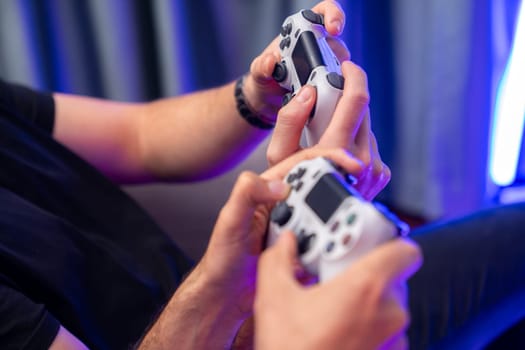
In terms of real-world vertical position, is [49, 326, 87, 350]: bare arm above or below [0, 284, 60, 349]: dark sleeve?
below

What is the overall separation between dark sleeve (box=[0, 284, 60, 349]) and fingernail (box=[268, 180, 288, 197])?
305 mm

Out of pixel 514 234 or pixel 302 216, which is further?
pixel 514 234

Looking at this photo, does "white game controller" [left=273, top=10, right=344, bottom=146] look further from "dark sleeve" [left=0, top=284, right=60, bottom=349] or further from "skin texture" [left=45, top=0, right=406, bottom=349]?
"dark sleeve" [left=0, top=284, right=60, bottom=349]

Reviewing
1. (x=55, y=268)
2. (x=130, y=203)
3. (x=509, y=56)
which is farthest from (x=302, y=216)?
(x=509, y=56)

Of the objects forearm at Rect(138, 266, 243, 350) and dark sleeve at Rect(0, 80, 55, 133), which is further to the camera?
dark sleeve at Rect(0, 80, 55, 133)

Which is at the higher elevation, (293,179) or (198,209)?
(293,179)

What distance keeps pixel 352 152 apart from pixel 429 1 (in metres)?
0.88

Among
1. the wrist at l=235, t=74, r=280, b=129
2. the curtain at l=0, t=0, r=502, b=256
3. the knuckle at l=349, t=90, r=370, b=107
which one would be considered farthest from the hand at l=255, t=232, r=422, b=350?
the curtain at l=0, t=0, r=502, b=256

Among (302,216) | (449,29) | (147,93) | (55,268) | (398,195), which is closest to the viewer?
(302,216)

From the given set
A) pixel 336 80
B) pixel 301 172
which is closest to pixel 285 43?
pixel 336 80

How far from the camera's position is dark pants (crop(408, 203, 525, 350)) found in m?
0.81

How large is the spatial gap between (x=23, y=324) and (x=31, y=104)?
1.47 ft

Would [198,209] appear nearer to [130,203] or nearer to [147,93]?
[130,203]

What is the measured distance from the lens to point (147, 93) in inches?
53.4
